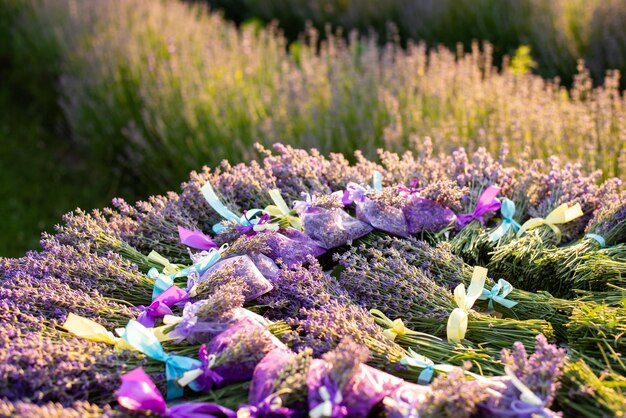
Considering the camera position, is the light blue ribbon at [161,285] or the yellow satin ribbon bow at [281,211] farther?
the yellow satin ribbon bow at [281,211]

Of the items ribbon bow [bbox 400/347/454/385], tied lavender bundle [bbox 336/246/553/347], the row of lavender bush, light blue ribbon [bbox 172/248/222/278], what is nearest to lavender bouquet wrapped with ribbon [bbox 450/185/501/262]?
tied lavender bundle [bbox 336/246/553/347]

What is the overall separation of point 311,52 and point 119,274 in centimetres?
290

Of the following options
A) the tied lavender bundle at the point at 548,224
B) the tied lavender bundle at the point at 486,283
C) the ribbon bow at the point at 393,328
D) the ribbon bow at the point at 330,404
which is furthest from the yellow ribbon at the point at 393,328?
the tied lavender bundle at the point at 548,224

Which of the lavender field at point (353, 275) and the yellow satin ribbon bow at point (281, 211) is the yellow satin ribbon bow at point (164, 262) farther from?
the yellow satin ribbon bow at point (281, 211)

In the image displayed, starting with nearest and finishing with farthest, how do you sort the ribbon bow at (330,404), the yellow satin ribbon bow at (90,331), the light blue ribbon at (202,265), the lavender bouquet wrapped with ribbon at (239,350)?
the ribbon bow at (330,404)
the lavender bouquet wrapped with ribbon at (239,350)
the yellow satin ribbon bow at (90,331)
the light blue ribbon at (202,265)

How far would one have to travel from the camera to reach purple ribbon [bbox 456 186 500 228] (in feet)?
6.64

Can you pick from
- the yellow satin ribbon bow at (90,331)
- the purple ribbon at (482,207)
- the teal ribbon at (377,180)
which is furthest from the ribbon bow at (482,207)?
the yellow satin ribbon bow at (90,331)

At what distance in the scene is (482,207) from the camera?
6.65 ft

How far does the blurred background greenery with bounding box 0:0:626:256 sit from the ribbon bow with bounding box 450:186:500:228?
76 centimetres

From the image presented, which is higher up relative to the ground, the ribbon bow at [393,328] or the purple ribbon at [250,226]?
the purple ribbon at [250,226]

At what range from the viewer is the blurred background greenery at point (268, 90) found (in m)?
3.29

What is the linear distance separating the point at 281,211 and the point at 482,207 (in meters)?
0.58

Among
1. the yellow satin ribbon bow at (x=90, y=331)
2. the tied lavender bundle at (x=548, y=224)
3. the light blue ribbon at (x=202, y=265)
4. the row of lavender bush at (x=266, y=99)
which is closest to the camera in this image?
the yellow satin ribbon bow at (x=90, y=331)

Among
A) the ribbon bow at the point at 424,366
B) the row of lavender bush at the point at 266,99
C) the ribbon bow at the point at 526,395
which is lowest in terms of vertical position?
the ribbon bow at the point at 526,395
